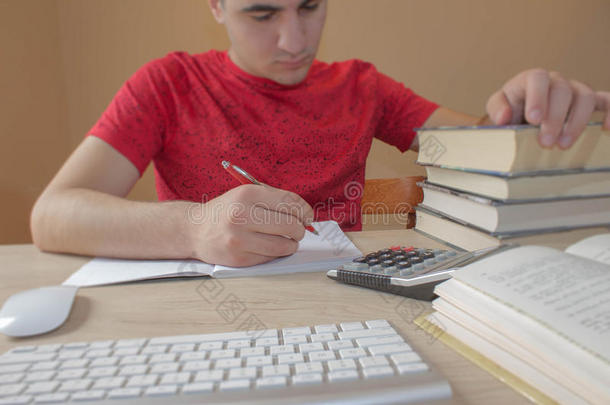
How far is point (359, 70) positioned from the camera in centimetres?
103

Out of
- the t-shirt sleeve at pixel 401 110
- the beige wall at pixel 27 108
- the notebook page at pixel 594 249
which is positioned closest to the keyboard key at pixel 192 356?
the notebook page at pixel 594 249

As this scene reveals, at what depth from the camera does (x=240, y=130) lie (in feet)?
2.78

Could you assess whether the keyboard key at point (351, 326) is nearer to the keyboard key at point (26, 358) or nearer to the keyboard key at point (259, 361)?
the keyboard key at point (259, 361)

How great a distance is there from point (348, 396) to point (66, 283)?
391mm

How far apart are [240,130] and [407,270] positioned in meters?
0.57

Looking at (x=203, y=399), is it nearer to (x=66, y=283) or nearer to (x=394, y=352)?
(x=394, y=352)

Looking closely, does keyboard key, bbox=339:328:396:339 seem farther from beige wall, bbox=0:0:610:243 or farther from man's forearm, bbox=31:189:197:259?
beige wall, bbox=0:0:610:243

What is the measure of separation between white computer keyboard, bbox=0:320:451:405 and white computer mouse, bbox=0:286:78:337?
42 millimetres

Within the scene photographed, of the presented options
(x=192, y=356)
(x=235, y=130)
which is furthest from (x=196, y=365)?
(x=235, y=130)

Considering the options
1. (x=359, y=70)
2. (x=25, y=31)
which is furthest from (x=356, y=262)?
(x=25, y=31)

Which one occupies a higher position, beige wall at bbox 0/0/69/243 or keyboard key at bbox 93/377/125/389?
beige wall at bbox 0/0/69/243

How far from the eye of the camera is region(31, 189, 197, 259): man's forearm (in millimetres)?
501

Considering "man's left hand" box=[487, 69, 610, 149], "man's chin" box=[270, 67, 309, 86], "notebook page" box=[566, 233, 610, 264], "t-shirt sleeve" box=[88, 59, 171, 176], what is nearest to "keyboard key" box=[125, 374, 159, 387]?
"notebook page" box=[566, 233, 610, 264]

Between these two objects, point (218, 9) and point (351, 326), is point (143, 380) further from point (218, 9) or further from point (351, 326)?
point (218, 9)
